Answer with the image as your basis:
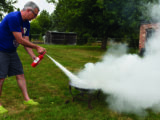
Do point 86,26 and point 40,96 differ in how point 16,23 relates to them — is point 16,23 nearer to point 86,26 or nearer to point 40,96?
point 40,96

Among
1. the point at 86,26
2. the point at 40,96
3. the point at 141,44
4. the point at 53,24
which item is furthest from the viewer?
the point at 53,24

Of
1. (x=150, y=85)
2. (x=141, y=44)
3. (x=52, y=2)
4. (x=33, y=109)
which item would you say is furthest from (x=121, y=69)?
(x=52, y=2)

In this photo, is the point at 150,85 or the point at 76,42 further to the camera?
the point at 76,42

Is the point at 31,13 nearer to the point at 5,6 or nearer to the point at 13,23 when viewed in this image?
the point at 13,23

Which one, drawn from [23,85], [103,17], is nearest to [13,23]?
[23,85]

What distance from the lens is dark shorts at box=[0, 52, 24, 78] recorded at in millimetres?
3190

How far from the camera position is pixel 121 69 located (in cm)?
368

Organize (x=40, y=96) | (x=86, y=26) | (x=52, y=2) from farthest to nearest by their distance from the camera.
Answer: (x=52, y=2), (x=86, y=26), (x=40, y=96)

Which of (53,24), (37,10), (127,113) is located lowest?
(127,113)

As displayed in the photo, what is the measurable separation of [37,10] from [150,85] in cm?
272

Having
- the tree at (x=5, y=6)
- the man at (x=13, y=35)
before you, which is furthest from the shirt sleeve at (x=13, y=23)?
the tree at (x=5, y=6)

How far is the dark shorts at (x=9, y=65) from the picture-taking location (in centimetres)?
319

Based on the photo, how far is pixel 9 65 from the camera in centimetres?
338

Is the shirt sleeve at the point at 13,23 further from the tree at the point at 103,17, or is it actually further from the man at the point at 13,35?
the tree at the point at 103,17
